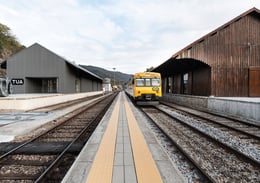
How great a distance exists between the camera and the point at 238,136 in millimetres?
8188

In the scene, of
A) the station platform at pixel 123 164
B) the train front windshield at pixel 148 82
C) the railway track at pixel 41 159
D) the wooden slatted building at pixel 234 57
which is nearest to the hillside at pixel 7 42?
the train front windshield at pixel 148 82

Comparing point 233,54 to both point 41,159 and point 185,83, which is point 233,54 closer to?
point 185,83

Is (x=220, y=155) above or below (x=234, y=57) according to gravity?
below

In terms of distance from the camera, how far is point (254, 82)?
67.0 ft

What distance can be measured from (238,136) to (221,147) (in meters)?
1.96

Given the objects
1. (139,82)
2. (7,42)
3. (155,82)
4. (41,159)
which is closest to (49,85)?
(139,82)

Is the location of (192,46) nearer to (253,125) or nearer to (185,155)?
(253,125)

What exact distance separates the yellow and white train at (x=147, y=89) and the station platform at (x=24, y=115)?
542 cm

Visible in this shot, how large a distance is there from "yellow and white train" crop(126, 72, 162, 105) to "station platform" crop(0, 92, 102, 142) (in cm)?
542

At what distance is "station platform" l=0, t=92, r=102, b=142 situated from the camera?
866cm

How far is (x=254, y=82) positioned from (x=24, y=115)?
1906cm

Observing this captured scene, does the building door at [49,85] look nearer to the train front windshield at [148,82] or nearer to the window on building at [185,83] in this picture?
the train front windshield at [148,82]

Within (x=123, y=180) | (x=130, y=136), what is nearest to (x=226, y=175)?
(x=123, y=180)

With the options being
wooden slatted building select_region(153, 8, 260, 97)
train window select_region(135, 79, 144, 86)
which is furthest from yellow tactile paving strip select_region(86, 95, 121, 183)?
wooden slatted building select_region(153, 8, 260, 97)
